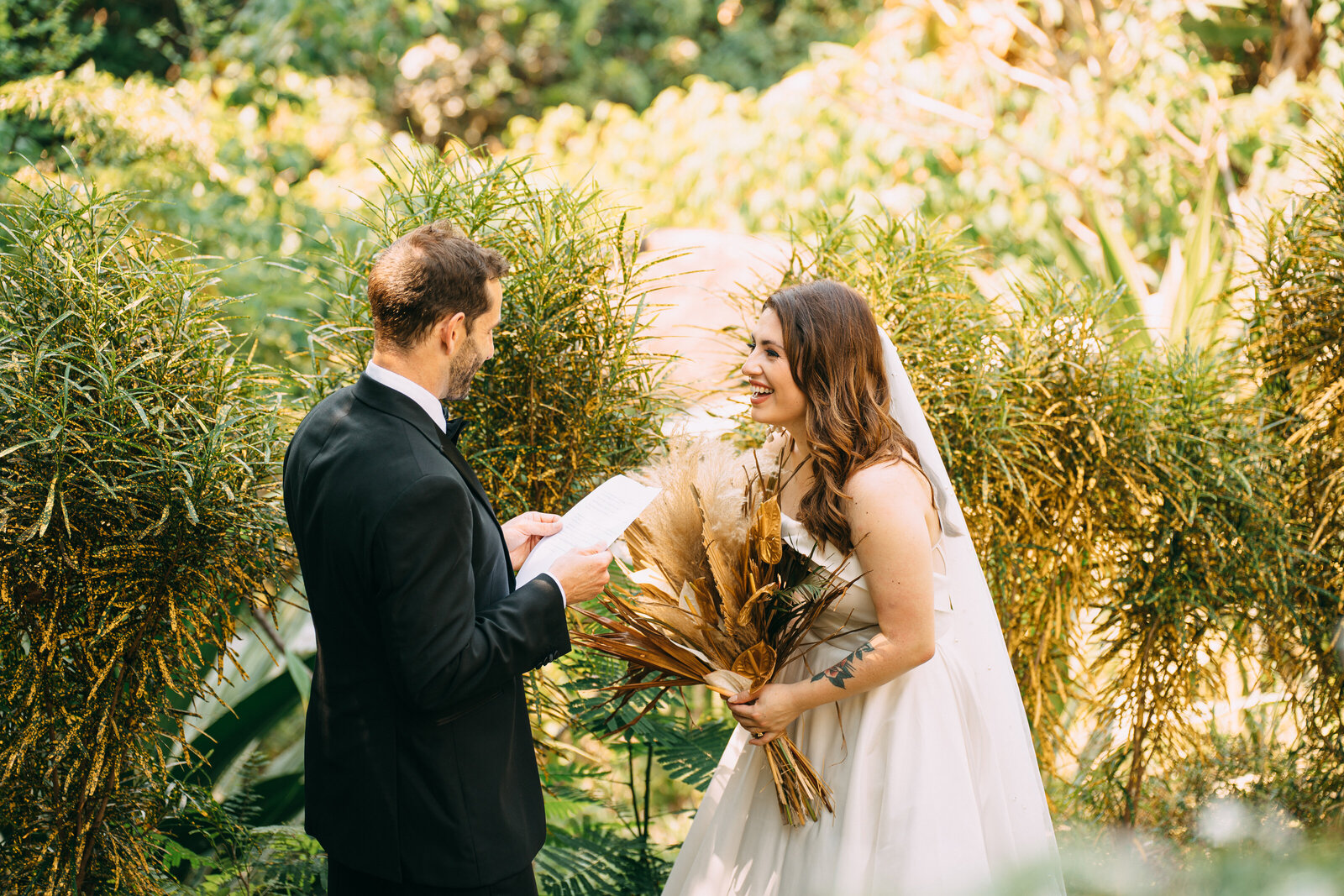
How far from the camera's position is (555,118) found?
835 centimetres

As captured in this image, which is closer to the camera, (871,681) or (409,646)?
(409,646)

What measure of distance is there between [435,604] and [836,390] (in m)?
1.01

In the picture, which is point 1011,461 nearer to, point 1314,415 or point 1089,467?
point 1089,467

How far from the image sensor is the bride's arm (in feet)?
6.21

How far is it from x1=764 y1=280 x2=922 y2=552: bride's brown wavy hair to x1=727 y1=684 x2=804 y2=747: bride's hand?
1.14 feet

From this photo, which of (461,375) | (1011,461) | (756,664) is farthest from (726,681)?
(1011,461)

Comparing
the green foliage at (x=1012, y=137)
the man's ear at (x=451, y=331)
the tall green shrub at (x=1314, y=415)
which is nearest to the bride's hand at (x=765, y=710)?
the man's ear at (x=451, y=331)

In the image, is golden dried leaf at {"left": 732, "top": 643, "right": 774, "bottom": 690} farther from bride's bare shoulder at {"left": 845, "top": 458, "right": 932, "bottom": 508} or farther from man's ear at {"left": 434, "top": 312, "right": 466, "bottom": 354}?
man's ear at {"left": 434, "top": 312, "right": 466, "bottom": 354}

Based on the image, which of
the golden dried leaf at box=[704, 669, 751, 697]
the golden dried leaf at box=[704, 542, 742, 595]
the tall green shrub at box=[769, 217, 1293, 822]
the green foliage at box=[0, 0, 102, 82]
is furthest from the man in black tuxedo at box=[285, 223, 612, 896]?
the green foliage at box=[0, 0, 102, 82]

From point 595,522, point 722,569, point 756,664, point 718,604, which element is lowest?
point 756,664

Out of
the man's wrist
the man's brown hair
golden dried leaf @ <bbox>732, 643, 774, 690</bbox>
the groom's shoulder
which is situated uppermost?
the man's brown hair

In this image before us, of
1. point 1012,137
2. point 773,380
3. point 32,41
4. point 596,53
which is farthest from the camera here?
point 596,53

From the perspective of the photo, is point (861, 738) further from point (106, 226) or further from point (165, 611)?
point (106, 226)

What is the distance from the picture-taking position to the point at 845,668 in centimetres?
194
